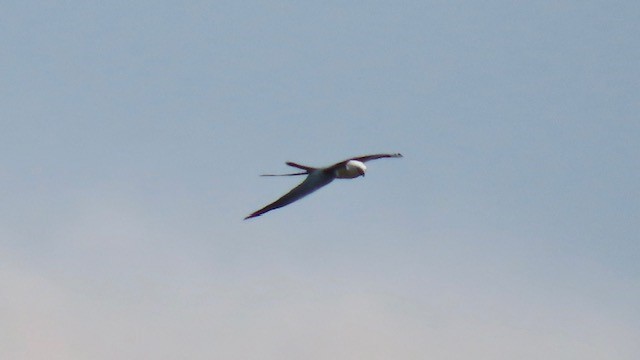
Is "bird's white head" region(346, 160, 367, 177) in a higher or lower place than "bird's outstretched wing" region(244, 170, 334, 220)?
higher

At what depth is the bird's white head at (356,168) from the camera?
118m

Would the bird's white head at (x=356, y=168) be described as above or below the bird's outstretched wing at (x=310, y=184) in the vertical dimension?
above

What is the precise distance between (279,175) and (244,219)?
18.7ft

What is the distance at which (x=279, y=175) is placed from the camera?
115500 millimetres

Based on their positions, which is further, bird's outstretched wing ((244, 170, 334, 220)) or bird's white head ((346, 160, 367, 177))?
bird's outstretched wing ((244, 170, 334, 220))

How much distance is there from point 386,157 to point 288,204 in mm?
7601

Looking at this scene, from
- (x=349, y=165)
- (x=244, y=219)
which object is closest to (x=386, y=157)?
(x=349, y=165)

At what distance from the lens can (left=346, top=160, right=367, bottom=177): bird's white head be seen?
117750 mm

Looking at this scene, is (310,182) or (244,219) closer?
(244,219)

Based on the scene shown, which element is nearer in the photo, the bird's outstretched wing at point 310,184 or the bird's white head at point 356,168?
the bird's white head at point 356,168

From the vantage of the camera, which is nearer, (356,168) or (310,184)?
(356,168)

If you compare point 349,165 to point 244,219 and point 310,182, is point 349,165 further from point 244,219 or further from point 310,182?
point 244,219

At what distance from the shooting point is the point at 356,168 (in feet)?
386

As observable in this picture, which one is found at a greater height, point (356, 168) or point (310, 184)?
point (356, 168)
